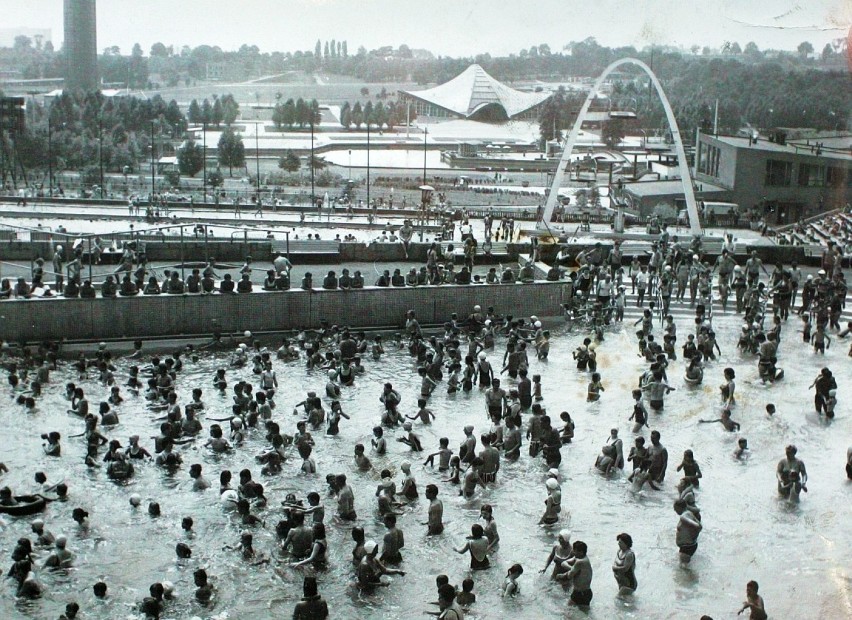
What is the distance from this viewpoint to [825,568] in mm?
14844

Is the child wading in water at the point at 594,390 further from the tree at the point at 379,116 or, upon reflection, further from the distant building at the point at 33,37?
the distant building at the point at 33,37

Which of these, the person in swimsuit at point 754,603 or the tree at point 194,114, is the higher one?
the tree at point 194,114

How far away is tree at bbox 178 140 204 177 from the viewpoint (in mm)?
84750

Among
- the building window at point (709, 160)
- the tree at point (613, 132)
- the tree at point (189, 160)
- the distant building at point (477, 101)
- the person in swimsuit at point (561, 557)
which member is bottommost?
the person in swimsuit at point (561, 557)

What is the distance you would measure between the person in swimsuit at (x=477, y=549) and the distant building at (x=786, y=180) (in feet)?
161

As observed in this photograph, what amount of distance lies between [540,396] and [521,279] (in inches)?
358

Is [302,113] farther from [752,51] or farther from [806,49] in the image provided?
[806,49]

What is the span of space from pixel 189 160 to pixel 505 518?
72.8 metres

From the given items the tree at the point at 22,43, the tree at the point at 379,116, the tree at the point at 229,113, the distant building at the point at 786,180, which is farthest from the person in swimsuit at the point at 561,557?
the tree at the point at 22,43

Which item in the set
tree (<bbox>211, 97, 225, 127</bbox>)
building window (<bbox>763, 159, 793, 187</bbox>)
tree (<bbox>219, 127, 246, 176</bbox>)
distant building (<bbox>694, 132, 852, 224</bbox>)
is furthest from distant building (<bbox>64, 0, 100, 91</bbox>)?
building window (<bbox>763, 159, 793, 187</bbox>)

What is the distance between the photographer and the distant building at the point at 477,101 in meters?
158

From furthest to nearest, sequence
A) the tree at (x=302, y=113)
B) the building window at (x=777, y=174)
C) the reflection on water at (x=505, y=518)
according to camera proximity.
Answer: the tree at (x=302, y=113) < the building window at (x=777, y=174) < the reflection on water at (x=505, y=518)

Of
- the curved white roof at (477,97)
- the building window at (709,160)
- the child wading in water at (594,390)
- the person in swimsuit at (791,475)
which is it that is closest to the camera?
the person in swimsuit at (791,475)

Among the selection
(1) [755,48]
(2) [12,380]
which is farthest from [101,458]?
(1) [755,48]
